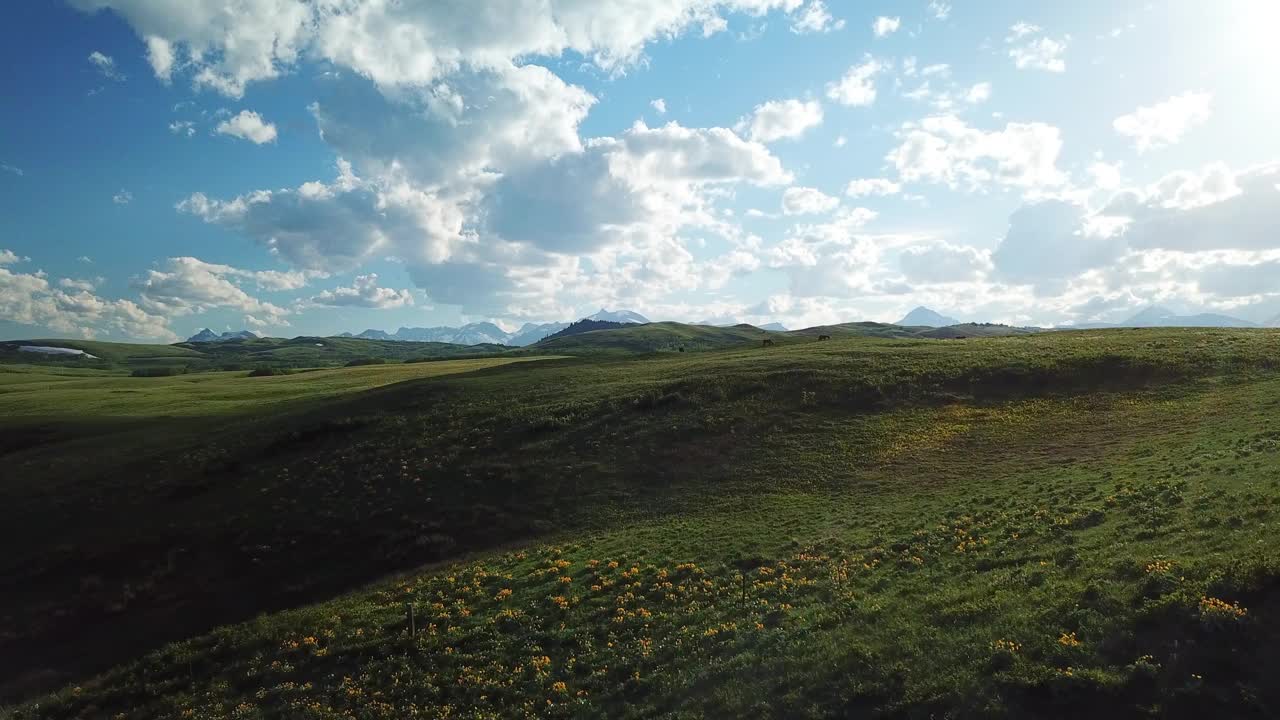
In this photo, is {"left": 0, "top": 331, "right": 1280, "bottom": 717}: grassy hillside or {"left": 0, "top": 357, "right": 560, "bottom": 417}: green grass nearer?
{"left": 0, "top": 331, "right": 1280, "bottom": 717}: grassy hillside

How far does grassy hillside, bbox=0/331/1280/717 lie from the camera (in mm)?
16141

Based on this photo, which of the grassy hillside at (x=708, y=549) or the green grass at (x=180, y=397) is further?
the green grass at (x=180, y=397)

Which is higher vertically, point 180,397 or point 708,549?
point 180,397

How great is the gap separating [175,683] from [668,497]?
25.0 m

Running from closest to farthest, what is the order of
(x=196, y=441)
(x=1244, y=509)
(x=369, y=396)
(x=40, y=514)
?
(x=1244, y=509)
(x=40, y=514)
(x=196, y=441)
(x=369, y=396)

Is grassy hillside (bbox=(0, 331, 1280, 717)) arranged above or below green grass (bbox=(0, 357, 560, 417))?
below

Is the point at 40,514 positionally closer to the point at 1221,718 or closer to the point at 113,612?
the point at 113,612

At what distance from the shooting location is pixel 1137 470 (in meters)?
30.8

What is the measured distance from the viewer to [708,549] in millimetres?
29562

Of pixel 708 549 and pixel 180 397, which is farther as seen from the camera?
pixel 180 397

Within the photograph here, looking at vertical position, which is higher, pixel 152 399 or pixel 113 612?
pixel 152 399

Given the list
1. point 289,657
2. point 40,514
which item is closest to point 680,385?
point 289,657

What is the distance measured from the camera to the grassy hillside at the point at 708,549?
53.0 ft

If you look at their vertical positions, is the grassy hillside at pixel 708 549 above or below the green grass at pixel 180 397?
below
